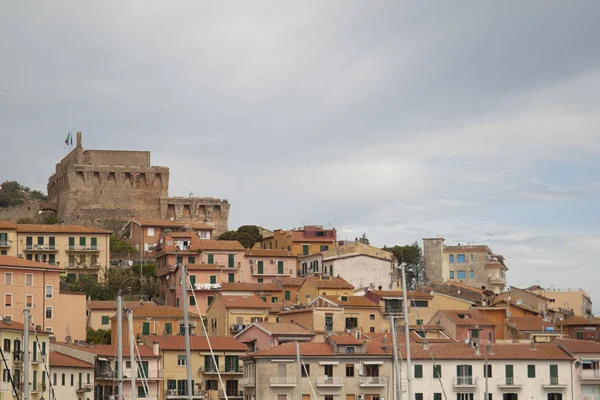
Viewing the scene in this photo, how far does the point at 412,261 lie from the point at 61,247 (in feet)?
122

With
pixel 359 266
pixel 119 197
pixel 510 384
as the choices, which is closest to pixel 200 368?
pixel 510 384

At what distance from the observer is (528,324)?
90000 mm

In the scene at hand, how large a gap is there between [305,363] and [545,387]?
13633 mm

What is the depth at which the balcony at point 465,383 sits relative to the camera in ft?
234

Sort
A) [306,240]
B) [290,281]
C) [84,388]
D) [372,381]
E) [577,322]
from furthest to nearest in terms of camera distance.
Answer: [306,240] < [290,281] < [577,322] < [84,388] < [372,381]

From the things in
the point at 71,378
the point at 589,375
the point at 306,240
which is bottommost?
the point at 589,375

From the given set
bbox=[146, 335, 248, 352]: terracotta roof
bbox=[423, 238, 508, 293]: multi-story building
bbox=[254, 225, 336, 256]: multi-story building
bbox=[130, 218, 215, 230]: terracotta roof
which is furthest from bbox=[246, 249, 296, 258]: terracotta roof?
bbox=[146, 335, 248, 352]: terracotta roof

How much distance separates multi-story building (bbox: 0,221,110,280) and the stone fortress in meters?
29.3

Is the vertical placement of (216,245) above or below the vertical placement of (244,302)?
above

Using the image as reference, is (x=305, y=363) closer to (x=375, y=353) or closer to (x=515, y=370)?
(x=375, y=353)

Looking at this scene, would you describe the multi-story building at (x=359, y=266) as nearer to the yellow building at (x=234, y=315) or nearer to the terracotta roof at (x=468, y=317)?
the terracotta roof at (x=468, y=317)

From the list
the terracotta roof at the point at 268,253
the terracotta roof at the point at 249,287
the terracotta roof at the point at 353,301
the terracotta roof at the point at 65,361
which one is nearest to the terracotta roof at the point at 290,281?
the terracotta roof at the point at 249,287

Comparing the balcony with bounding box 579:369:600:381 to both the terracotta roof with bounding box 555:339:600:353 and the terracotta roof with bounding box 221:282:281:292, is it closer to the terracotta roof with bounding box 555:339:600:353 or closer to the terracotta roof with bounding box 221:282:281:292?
the terracotta roof with bounding box 555:339:600:353

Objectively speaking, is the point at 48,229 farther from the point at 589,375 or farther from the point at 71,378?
the point at 589,375
